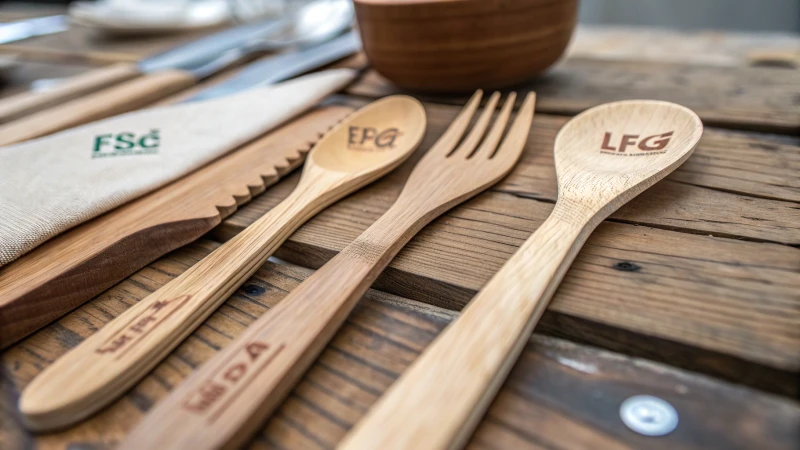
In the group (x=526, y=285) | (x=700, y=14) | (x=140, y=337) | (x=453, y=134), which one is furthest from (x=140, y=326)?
(x=700, y=14)

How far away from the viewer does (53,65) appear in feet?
3.72

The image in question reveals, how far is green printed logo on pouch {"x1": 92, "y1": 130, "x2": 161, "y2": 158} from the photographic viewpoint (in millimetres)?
577

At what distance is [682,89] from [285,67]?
21.7 inches

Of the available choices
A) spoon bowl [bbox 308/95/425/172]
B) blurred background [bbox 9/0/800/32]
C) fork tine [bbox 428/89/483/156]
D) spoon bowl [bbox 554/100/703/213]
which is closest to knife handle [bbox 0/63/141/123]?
spoon bowl [bbox 308/95/425/172]

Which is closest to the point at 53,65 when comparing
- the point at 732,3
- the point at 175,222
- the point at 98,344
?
the point at 175,222

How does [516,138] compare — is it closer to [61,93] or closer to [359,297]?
[359,297]

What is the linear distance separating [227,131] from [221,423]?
1.41ft

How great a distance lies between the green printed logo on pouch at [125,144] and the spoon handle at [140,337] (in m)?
0.22

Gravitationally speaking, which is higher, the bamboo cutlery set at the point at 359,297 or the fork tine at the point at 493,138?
the bamboo cutlery set at the point at 359,297

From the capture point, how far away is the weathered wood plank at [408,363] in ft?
0.92

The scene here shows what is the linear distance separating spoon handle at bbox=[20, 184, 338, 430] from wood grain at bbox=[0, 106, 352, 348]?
8cm

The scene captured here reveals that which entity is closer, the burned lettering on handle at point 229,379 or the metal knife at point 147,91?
the burned lettering on handle at point 229,379

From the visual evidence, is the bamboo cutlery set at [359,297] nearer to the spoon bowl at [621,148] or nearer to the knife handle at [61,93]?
the spoon bowl at [621,148]

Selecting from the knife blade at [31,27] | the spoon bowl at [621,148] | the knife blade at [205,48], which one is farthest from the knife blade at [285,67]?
the knife blade at [31,27]
